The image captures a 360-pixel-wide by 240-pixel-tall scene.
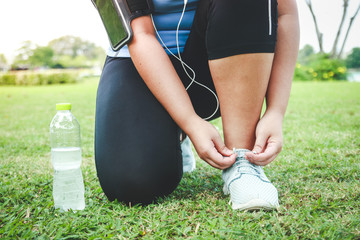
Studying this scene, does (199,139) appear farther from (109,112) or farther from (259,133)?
(109,112)

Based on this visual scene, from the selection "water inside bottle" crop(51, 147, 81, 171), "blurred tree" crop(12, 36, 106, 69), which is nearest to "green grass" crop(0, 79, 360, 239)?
"water inside bottle" crop(51, 147, 81, 171)

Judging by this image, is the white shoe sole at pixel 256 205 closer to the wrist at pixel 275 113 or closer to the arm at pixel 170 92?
the arm at pixel 170 92

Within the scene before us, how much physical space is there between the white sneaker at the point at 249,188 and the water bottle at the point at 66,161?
641 millimetres

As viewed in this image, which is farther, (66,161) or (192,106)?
(66,161)

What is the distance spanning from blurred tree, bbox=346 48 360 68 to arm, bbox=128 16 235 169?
15.2 metres

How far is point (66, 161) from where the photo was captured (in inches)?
58.1

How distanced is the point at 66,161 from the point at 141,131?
479 mm

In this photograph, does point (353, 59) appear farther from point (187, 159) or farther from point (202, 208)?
point (202, 208)

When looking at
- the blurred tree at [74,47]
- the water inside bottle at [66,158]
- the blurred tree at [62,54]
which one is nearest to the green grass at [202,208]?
the water inside bottle at [66,158]

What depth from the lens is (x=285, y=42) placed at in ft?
4.43

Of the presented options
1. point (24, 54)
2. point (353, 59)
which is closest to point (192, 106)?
point (353, 59)

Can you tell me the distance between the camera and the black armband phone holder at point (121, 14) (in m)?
1.21

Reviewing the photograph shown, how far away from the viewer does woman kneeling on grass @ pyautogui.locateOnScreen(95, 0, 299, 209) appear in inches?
45.3

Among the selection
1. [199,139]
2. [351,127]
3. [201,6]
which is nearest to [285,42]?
[201,6]
